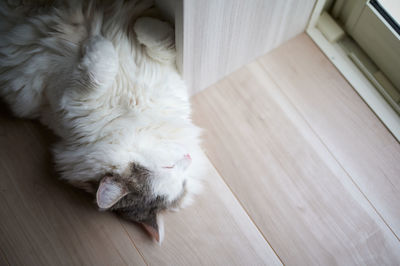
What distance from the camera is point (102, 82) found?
1041 millimetres

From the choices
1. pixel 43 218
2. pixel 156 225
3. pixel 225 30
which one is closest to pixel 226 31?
pixel 225 30

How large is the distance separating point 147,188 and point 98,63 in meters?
0.41

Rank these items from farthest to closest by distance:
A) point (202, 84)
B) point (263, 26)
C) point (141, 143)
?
point (202, 84)
point (263, 26)
point (141, 143)

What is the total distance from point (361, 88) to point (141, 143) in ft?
3.21

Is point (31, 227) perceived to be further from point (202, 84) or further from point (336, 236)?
point (336, 236)

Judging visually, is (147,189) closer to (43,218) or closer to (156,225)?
(156,225)

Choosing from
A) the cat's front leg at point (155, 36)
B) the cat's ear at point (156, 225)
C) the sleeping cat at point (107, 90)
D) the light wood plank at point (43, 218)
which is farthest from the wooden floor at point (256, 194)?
the cat's front leg at point (155, 36)

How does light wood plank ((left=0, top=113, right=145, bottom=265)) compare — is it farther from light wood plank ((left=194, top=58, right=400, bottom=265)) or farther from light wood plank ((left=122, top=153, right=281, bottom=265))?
light wood plank ((left=194, top=58, right=400, bottom=265))

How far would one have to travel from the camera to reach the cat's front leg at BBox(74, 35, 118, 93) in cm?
102

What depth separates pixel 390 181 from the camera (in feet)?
4.50

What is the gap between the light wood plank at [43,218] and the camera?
131cm

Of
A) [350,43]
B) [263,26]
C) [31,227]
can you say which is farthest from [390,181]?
[31,227]

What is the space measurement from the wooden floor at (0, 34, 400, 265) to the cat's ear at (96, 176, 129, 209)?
1.15 feet

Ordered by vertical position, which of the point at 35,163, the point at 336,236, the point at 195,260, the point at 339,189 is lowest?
the point at 336,236
